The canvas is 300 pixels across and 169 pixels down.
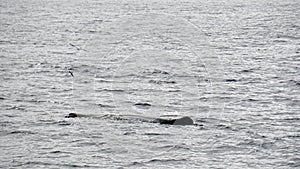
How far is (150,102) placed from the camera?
42688 mm

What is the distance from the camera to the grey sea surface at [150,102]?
3052 centimetres

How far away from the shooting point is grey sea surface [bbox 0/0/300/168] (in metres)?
30.5

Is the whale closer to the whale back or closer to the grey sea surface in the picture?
the whale back

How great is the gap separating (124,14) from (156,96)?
90.5 m

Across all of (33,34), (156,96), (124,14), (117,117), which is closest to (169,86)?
(156,96)

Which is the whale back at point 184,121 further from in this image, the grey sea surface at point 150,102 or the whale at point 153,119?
the grey sea surface at point 150,102

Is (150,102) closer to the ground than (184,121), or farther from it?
farther from it

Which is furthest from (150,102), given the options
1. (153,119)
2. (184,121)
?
(184,121)

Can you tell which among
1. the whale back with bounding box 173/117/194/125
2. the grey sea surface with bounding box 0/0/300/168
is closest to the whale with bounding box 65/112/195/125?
the whale back with bounding box 173/117/194/125

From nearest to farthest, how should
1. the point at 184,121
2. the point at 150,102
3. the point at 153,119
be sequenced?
1. the point at 184,121
2. the point at 153,119
3. the point at 150,102

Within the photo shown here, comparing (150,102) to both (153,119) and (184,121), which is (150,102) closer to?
(153,119)

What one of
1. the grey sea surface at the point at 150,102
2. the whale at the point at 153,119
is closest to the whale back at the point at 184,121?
the whale at the point at 153,119

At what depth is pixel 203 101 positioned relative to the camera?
143 feet

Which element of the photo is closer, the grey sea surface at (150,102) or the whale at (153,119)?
the grey sea surface at (150,102)
